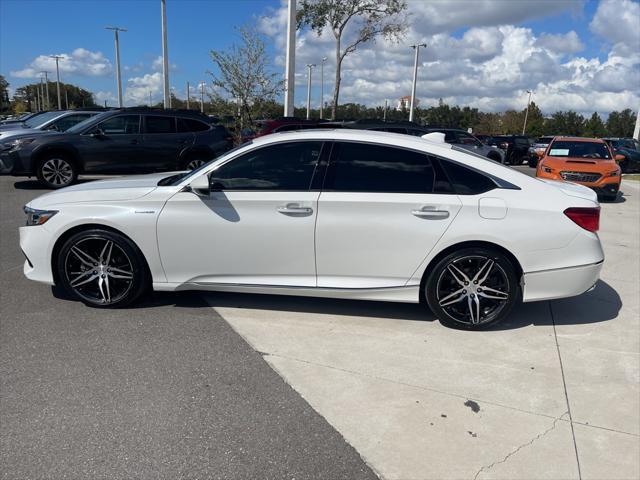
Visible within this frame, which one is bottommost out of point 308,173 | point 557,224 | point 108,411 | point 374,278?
point 108,411

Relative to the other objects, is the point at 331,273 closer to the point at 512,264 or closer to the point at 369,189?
the point at 369,189

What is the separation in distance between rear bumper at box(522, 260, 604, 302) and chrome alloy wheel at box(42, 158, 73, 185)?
10.1 meters

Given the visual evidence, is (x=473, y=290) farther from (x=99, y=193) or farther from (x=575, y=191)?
(x=99, y=193)

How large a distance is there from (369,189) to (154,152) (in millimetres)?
8819

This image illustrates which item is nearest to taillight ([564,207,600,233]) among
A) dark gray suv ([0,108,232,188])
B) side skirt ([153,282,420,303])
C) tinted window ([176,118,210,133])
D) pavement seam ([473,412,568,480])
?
side skirt ([153,282,420,303])

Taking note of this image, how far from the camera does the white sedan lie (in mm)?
4152

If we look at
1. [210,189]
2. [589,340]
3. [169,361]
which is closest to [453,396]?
[589,340]

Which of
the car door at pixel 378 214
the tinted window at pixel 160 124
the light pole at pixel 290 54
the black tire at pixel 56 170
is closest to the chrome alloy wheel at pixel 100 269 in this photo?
the car door at pixel 378 214

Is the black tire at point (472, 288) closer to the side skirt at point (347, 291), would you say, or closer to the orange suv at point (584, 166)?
the side skirt at point (347, 291)

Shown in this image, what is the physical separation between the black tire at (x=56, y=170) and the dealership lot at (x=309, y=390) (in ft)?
22.6

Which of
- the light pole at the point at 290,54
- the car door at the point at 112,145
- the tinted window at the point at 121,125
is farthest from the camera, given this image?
the light pole at the point at 290,54

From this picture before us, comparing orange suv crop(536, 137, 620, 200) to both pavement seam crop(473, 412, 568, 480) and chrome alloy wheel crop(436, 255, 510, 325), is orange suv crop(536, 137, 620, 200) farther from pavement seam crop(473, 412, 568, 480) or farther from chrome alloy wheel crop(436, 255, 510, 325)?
pavement seam crop(473, 412, 568, 480)

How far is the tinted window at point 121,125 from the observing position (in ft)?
37.7

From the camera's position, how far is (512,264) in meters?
4.22
